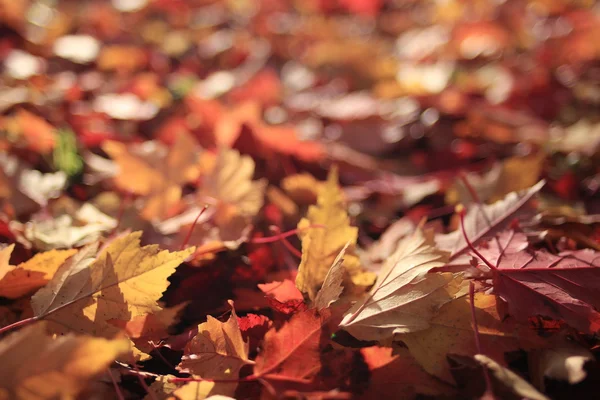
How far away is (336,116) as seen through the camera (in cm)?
117

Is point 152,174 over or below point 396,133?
over

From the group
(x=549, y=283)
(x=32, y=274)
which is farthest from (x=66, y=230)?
(x=549, y=283)

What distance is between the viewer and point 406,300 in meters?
0.47

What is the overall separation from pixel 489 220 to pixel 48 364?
0.50 metres

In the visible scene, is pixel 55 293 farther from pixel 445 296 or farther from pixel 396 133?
pixel 396 133

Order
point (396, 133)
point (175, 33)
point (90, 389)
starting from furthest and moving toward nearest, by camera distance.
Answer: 1. point (175, 33)
2. point (396, 133)
3. point (90, 389)

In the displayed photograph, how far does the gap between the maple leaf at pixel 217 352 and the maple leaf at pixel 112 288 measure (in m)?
0.06

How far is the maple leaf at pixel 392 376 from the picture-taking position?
444 mm

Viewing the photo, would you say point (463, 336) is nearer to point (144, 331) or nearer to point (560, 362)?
point (560, 362)

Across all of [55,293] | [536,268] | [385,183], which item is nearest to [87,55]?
[385,183]

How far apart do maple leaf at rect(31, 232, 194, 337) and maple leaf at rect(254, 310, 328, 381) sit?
12cm

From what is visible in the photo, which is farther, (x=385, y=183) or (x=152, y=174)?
(x=385, y=183)

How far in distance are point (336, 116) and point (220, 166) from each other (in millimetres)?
511

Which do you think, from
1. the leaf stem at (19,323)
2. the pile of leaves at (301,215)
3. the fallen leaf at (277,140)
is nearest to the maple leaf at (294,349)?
the pile of leaves at (301,215)
